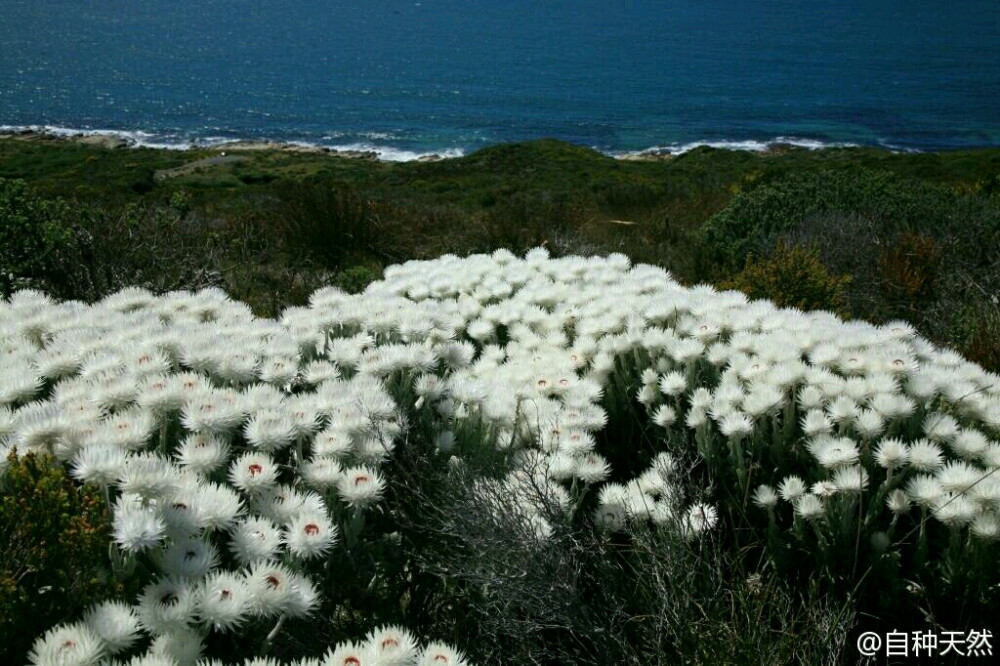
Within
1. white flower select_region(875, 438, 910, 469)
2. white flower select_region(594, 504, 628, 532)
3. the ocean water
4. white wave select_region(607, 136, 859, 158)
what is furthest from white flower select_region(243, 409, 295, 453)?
the ocean water

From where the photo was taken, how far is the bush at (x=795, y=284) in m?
5.80

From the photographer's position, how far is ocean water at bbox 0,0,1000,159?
58.9 metres

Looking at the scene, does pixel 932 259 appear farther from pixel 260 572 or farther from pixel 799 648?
pixel 260 572

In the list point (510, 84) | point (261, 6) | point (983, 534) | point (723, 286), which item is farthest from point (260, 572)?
point (261, 6)

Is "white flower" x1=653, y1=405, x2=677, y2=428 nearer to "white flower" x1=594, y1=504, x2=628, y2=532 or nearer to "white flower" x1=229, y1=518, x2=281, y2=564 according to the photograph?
"white flower" x1=594, y1=504, x2=628, y2=532

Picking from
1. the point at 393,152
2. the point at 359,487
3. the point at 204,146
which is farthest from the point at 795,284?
the point at 204,146

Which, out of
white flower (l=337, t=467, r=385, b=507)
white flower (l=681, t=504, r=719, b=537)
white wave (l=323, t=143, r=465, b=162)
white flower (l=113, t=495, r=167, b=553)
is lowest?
white wave (l=323, t=143, r=465, b=162)

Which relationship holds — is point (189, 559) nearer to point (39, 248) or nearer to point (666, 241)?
point (39, 248)

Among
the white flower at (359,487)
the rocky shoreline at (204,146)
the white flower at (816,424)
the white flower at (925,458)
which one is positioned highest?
the white flower at (359,487)

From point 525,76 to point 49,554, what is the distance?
8600 cm

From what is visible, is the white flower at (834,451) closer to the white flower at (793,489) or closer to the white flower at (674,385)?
the white flower at (793,489)

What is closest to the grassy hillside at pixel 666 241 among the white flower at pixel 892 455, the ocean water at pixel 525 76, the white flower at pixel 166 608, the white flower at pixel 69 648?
the white flower at pixel 892 455

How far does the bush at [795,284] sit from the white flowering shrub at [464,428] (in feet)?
6.31

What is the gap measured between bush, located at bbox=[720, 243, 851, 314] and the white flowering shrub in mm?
1923
